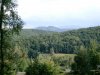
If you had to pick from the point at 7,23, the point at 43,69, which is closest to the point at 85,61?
the point at 43,69

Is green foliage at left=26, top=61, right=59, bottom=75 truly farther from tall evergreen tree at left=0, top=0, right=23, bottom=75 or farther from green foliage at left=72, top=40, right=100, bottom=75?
tall evergreen tree at left=0, top=0, right=23, bottom=75

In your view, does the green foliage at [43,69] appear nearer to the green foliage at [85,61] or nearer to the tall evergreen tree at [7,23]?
the green foliage at [85,61]

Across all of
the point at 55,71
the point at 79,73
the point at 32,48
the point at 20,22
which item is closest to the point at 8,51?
the point at 20,22

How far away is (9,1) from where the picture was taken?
17219 millimetres

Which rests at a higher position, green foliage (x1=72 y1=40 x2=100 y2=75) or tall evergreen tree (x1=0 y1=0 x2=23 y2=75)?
tall evergreen tree (x1=0 y1=0 x2=23 y2=75)

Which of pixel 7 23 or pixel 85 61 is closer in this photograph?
pixel 7 23

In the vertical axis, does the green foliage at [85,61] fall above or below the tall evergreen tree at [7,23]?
below

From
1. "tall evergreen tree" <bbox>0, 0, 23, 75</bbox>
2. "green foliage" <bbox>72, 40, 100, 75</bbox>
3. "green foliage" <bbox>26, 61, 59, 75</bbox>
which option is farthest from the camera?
"green foliage" <bbox>72, 40, 100, 75</bbox>

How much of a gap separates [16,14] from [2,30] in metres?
1.20

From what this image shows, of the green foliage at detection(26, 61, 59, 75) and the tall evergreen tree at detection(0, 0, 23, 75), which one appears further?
the green foliage at detection(26, 61, 59, 75)

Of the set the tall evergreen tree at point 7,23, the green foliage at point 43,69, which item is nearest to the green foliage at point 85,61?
the green foliage at point 43,69

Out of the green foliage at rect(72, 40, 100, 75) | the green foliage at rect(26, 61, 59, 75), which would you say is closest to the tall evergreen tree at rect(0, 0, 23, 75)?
the green foliage at rect(26, 61, 59, 75)

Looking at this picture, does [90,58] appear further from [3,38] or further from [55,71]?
[3,38]

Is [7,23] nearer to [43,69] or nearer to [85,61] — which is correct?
[43,69]
